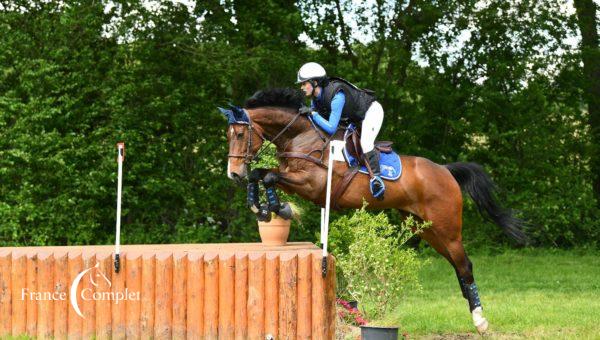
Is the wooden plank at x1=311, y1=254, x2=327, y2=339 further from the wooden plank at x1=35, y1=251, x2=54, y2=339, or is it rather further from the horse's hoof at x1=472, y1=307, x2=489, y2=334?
the wooden plank at x1=35, y1=251, x2=54, y2=339

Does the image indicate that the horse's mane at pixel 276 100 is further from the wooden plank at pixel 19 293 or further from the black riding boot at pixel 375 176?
the wooden plank at pixel 19 293

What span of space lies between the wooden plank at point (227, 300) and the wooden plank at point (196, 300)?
14cm

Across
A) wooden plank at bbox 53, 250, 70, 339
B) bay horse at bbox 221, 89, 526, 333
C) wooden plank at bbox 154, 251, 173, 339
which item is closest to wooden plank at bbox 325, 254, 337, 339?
bay horse at bbox 221, 89, 526, 333

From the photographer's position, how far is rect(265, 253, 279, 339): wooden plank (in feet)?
19.3

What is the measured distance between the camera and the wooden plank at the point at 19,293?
6.43 m

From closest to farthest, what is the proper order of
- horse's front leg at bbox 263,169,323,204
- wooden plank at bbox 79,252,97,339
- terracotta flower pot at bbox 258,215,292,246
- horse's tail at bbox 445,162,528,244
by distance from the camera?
wooden plank at bbox 79,252,97,339
horse's front leg at bbox 263,169,323,204
terracotta flower pot at bbox 258,215,292,246
horse's tail at bbox 445,162,528,244


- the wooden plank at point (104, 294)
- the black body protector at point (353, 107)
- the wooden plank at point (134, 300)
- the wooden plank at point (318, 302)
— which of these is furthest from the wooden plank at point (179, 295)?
the black body protector at point (353, 107)

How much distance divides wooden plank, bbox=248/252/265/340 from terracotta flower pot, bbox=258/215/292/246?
48.5 inches

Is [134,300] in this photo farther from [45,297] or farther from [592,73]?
[592,73]

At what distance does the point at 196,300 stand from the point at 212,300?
4.5 inches

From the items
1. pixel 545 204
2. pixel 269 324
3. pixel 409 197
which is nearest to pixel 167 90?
pixel 545 204

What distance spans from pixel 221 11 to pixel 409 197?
315 inches

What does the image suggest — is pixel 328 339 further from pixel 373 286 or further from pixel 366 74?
pixel 366 74

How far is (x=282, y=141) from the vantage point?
22.8ft
